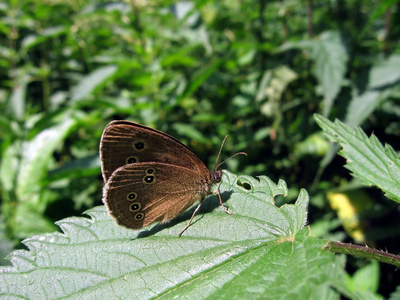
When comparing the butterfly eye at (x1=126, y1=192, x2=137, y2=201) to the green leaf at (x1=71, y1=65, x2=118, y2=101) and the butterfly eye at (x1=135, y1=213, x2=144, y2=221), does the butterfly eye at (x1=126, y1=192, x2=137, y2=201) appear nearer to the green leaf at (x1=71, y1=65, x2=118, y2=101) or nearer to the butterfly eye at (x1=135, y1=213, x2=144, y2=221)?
the butterfly eye at (x1=135, y1=213, x2=144, y2=221)

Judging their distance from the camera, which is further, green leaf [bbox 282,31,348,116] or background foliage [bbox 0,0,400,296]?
background foliage [bbox 0,0,400,296]

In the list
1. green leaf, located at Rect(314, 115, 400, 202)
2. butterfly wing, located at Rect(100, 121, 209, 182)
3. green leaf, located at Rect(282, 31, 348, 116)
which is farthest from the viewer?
green leaf, located at Rect(282, 31, 348, 116)

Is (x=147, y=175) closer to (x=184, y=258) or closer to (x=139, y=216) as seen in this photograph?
(x=139, y=216)

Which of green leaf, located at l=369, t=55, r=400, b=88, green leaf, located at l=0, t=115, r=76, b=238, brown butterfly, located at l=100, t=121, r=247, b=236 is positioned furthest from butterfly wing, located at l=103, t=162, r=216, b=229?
green leaf, located at l=369, t=55, r=400, b=88

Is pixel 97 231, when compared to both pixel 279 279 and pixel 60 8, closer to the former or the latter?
pixel 279 279

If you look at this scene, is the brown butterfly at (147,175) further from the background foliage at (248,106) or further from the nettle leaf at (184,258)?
the background foliage at (248,106)

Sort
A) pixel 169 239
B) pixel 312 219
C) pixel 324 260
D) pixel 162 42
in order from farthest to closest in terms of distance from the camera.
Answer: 1. pixel 162 42
2. pixel 312 219
3. pixel 169 239
4. pixel 324 260

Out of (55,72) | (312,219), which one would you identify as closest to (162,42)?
(55,72)
